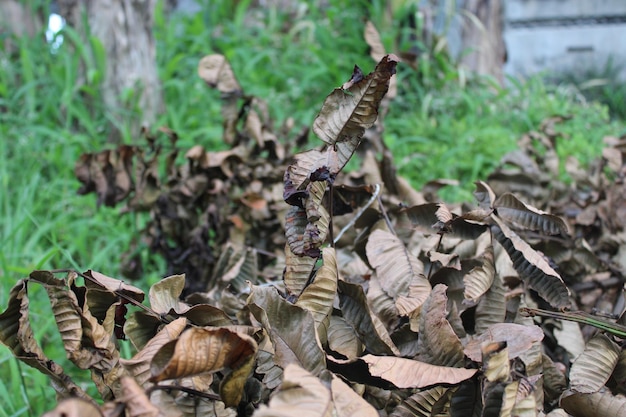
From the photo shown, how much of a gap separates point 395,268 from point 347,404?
340mm

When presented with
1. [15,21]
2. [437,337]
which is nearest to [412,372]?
[437,337]

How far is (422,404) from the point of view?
0.80m

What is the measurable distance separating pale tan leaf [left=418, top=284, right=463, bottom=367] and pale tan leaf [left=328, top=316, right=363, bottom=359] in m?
0.10

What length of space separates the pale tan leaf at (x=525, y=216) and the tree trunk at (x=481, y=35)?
13.0 feet

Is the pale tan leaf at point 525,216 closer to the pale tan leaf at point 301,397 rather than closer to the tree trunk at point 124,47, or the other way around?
the pale tan leaf at point 301,397

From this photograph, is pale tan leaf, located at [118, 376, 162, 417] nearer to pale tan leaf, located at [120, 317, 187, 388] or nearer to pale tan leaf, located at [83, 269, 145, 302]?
pale tan leaf, located at [120, 317, 187, 388]

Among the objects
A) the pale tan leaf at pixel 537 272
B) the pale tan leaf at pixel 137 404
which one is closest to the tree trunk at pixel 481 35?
the pale tan leaf at pixel 537 272

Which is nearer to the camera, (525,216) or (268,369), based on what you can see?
(268,369)

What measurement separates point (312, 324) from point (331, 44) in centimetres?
353

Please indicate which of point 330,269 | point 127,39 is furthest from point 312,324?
point 127,39

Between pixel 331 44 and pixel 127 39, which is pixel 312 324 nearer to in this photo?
pixel 127 39

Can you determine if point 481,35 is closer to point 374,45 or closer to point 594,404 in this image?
point 374,45

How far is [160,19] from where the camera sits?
4.66 meters

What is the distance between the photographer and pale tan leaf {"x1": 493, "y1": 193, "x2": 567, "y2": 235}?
982 millimetres
